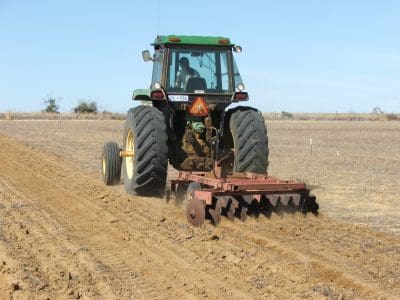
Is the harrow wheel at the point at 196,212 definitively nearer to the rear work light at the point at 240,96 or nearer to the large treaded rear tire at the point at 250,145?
the large treaded rear tire at the point at 250,145

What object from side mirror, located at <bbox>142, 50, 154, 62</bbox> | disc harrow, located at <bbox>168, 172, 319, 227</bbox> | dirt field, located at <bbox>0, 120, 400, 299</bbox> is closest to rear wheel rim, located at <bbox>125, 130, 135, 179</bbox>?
dirt field, located at <bbox>0, 120, 400, 299</bbox>

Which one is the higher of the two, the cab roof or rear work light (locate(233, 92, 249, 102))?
the cab roof

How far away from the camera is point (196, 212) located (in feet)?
22.7

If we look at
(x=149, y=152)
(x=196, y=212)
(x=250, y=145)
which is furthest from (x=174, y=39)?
(x=196, y=212)

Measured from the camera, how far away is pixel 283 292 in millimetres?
4652

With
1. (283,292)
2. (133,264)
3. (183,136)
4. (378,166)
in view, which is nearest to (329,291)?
(283,292)

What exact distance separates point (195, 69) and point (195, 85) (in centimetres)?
30

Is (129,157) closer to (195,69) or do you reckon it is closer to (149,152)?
(149,152)

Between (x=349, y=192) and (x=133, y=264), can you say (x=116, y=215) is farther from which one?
(x=349, y=192)

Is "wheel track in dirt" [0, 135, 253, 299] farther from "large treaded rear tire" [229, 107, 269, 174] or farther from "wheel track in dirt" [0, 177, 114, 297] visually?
"large treaded rear tire" [229, 107, 269, 174]

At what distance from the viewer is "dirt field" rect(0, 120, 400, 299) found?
4758 mm

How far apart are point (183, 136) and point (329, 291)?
4.73 metres

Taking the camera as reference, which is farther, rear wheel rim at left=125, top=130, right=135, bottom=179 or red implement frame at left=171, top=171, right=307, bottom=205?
rear wheel rim at left=125, top=130, right=135, bottom=179

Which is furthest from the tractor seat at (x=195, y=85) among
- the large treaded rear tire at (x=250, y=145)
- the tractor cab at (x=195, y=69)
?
the large treaded rear tire at (x=250, y=145)
